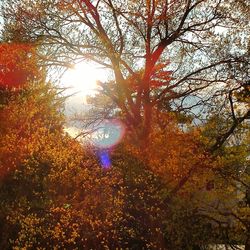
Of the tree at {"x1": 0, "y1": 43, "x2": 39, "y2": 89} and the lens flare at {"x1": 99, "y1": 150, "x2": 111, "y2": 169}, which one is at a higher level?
the tree at {"x1": 0, "y1": 43, "x2": 39, "y2": 89}

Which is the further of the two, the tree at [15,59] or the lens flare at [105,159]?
the tree at [15,59]

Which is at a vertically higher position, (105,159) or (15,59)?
(15,59)

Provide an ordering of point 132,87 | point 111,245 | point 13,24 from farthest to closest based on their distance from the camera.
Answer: point 132,87 < point 13,24 < point 111,245

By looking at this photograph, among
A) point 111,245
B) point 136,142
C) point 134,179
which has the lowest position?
point 111,245

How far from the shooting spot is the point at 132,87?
21.8 m

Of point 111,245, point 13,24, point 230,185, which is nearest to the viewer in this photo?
point 111,245

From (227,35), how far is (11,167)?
36.6 ft

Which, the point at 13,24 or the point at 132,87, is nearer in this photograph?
the point at 13,24

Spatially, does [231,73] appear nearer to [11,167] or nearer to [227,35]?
[227,35]

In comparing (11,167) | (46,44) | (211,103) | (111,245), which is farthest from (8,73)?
(111,245)

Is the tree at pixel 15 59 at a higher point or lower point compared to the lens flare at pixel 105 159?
higher

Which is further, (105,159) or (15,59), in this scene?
(15,59)

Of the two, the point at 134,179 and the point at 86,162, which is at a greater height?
the point at 86,162

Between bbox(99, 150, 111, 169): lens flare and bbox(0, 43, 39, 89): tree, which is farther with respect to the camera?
bbox(0, 43, 39, 89): tree
